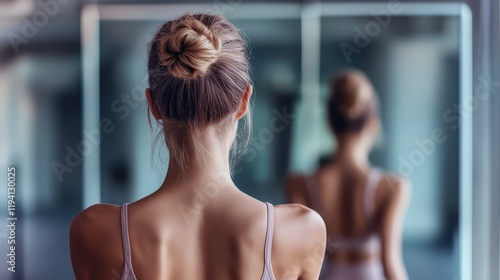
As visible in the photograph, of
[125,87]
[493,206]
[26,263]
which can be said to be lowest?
[26,263]

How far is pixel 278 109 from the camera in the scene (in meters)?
1.65

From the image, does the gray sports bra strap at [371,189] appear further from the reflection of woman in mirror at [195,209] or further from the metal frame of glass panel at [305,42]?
the reflection of woman in mirror at [195,209]

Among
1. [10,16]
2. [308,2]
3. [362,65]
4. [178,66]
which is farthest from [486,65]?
[10,16]

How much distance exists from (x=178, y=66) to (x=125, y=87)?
0.89m

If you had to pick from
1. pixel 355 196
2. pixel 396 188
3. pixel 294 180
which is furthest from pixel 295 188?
pixel 396 188

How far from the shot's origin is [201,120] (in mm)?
830

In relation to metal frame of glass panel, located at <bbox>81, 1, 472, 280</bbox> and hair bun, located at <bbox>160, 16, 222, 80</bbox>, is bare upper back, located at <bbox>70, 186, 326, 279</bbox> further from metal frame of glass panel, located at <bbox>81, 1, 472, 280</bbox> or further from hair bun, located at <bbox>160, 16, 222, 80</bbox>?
metal frame of glass panel, located at <bbox>81, 1, 472, 280</bbox>

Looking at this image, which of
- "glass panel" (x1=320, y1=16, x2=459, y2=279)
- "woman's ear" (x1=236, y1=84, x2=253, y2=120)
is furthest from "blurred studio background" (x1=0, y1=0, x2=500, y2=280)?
"woman's ear" (x1=236, y1=84, x2=253, y2=120)

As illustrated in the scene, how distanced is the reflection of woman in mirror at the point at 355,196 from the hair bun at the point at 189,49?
2.89 ft

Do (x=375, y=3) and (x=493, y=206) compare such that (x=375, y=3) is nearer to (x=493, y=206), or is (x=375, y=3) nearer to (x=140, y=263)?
(x=493, y=206)

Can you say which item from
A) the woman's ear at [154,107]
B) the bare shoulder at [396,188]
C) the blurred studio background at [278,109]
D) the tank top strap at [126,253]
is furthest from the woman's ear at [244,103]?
the bare shoulder at [396,188]

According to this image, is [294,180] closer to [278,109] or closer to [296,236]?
[278,109]

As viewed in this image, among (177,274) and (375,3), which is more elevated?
(375,3)

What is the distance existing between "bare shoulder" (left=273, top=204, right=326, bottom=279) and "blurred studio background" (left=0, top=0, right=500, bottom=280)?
30.4 inches
